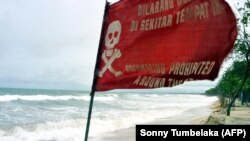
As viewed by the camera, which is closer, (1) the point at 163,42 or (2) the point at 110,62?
(1) the point at 163,42

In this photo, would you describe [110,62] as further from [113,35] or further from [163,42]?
[163,42]

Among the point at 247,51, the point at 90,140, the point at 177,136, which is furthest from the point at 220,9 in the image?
the point at 247,51

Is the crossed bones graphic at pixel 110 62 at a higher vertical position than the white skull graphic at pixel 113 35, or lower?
lower

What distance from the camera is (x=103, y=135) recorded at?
22391 millimetres

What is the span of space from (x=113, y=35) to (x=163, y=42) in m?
0.54

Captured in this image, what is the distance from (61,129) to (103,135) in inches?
132

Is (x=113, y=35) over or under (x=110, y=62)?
over

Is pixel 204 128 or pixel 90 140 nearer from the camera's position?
pixel 204 128

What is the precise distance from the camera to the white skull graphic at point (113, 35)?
12.7ft

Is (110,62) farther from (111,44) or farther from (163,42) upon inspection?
(163,42)

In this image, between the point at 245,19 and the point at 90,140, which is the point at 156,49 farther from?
the point at 245,19

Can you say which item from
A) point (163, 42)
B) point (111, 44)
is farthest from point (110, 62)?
point (163, 42)

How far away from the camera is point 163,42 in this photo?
3580 mm

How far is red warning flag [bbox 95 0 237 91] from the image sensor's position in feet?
10.4
